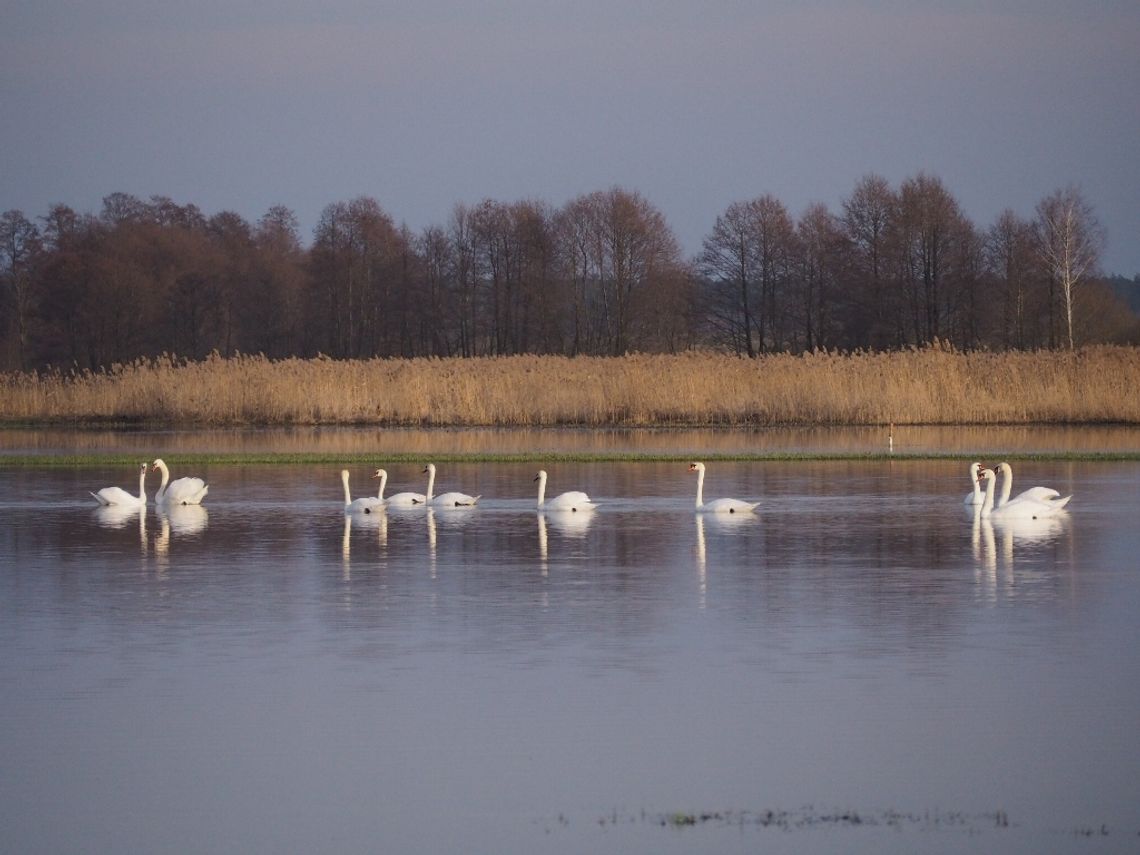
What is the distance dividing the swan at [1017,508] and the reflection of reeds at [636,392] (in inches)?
684

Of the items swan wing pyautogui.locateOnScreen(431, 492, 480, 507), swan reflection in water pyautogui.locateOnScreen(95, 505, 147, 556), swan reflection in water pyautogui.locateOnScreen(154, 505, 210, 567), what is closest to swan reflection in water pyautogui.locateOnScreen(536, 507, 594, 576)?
swan wing pyautogui.locateOnScreen(431, 492, 480, 507)

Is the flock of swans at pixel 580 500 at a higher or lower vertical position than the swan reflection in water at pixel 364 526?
higher

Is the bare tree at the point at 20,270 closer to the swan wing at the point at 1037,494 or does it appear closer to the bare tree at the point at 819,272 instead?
the bare tree at the point at 819,272

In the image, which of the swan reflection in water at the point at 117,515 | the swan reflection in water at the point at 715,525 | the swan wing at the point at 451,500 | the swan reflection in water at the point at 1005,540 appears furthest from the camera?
the swan wing at the point at 451,500

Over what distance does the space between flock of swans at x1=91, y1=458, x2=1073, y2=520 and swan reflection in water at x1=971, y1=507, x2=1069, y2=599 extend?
0.40 ft

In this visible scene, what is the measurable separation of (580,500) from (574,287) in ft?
159

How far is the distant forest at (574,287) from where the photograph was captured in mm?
62656

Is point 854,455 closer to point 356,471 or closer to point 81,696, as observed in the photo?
point 356,471

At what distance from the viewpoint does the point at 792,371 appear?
37.1 m

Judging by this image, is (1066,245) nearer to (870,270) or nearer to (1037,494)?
(870,270)

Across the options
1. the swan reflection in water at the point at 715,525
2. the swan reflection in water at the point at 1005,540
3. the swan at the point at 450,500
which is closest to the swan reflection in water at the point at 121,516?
the swan at the point at 450,500

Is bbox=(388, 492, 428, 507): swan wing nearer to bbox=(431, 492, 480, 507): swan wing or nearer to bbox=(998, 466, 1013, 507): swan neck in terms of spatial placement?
bbox=(431, 492, 480, 507): swan wing

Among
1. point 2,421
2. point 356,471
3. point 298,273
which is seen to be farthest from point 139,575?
point 298,273

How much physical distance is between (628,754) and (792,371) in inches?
1173
